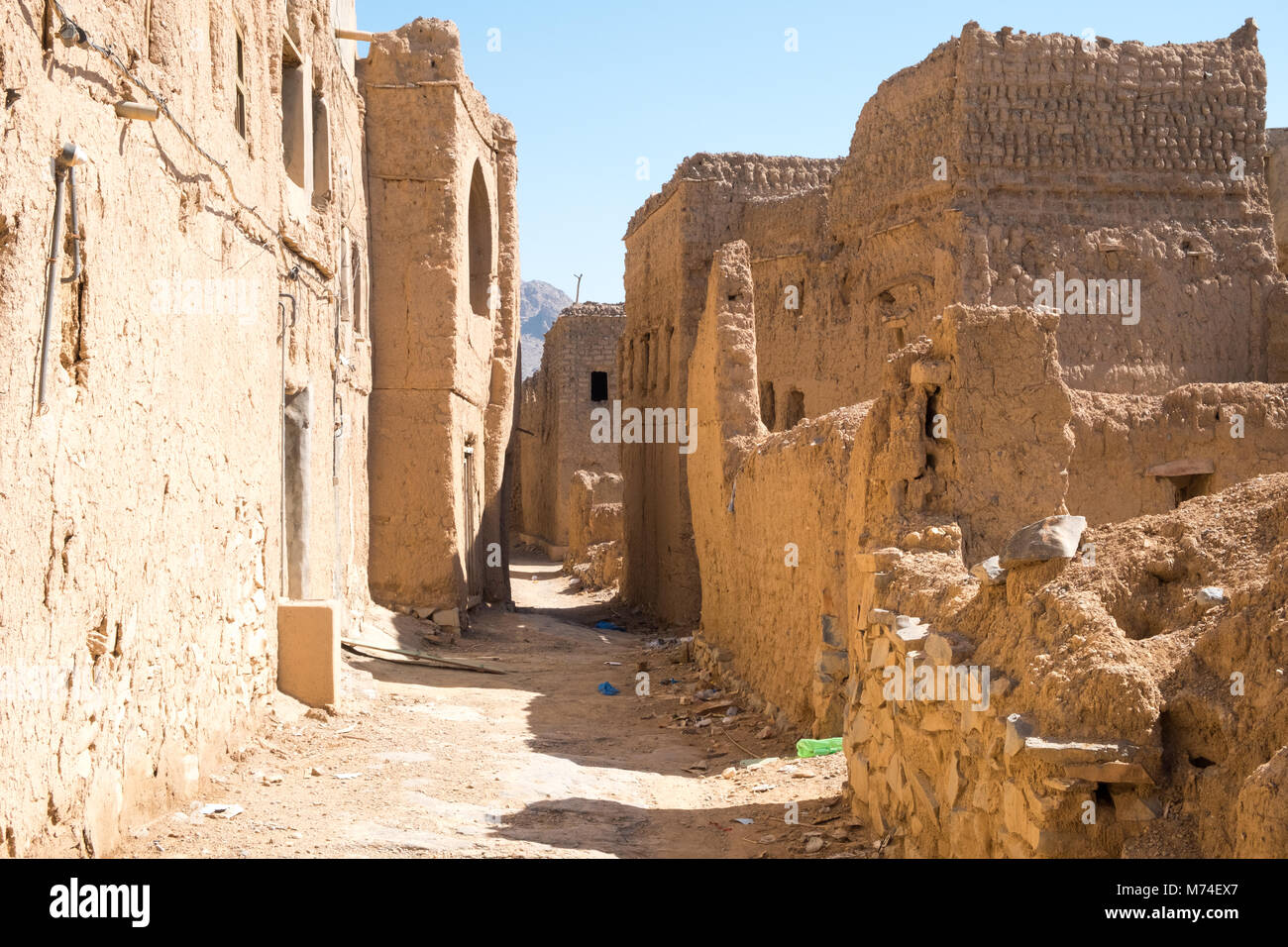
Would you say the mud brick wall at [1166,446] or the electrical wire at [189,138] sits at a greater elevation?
the electrical wire at [189,138]

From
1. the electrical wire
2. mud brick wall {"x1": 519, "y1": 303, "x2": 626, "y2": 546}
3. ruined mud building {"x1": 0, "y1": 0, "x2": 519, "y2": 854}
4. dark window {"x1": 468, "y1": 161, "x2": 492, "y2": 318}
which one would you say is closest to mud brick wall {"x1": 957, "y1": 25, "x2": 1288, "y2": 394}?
dark window {"x1": 468, "y1": 161, "x2": 492, "y2": 318}

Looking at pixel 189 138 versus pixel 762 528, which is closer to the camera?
pixel 189 138

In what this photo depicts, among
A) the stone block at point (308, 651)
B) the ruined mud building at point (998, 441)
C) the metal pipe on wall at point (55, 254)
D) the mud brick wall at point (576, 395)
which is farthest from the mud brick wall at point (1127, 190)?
the mud brick wall at point (576, 395)

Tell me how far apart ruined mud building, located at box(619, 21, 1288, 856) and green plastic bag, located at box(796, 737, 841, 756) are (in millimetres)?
187

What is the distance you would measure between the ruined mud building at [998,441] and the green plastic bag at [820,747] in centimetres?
19

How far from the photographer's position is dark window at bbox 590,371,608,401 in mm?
27188

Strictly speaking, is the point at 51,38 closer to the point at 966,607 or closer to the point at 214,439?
the point at 214,439

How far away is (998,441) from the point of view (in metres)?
6.05

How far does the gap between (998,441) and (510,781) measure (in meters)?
3.43

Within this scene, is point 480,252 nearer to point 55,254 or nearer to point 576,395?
point 576,395

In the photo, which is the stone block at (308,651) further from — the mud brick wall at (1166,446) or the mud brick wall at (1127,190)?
the mud brick wall at (1127,190)

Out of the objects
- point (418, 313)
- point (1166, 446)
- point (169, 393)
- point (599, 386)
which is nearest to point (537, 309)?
point (599, 386)

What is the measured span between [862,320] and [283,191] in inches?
374

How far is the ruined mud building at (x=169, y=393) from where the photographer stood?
13.4 feet
